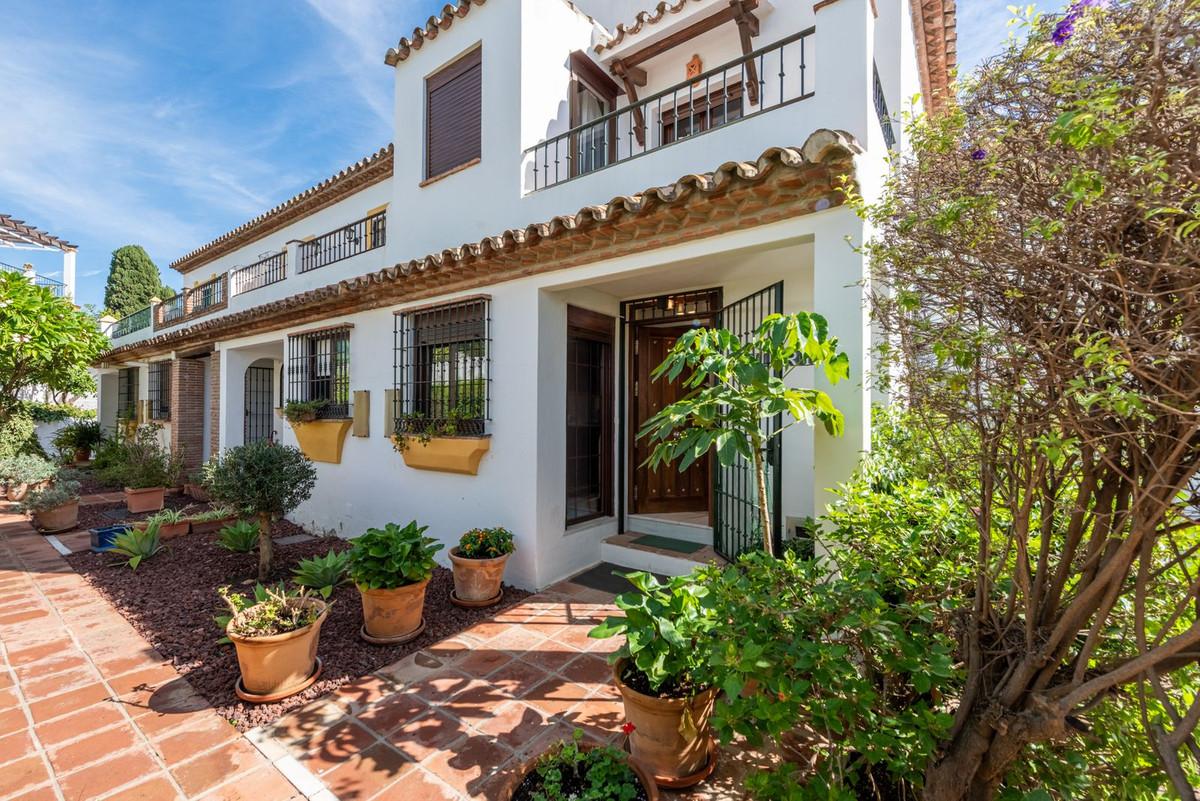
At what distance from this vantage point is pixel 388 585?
4.16m

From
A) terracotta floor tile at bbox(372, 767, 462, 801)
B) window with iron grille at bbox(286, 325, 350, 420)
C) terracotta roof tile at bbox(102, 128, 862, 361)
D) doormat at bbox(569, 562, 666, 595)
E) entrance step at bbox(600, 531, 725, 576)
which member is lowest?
terracotta floor tile at bbox(372, 767, 462, 801)

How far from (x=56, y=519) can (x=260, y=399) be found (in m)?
4.87

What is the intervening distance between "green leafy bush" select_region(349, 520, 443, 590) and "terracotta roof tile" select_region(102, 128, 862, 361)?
309cm

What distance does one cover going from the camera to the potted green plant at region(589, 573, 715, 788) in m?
2.43

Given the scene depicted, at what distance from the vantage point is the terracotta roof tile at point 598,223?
3.40m

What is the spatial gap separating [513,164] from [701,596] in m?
5.77

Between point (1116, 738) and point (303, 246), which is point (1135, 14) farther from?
point (303, 246)

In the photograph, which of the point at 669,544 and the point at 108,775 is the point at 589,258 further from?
the point at 108,775

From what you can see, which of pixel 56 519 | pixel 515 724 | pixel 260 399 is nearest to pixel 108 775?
pixel 515 724

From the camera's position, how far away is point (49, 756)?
2.81 meters

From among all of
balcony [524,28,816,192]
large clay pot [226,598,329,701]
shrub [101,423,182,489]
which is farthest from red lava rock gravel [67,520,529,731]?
balcony [524,28,816,192]

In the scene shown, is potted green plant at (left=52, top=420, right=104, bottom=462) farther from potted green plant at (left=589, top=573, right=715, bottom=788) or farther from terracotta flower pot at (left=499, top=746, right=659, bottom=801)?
potted green plant at (left=589, top=573, right=715, bottom=788)

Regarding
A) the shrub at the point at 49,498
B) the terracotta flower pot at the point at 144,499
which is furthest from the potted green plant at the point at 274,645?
the terracotta flower pot at the point at 144,499

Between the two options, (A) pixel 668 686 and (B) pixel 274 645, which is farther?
(B) pixel 274 645
